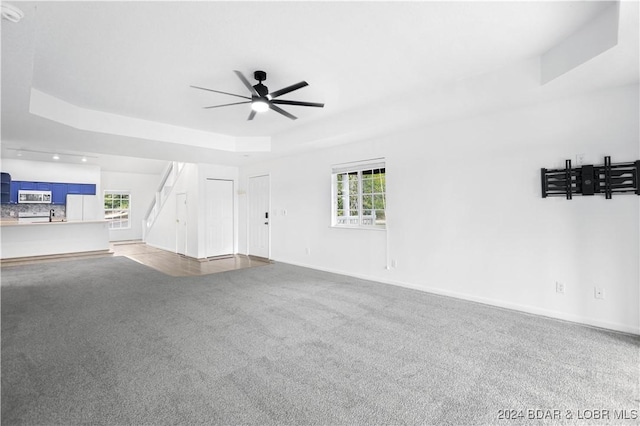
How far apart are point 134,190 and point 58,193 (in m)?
2.30

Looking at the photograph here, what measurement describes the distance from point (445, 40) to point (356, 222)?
337 centimetres

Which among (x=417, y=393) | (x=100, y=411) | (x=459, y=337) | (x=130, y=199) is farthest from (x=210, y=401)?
(x=130, y=199)

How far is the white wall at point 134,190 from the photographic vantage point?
423 inches

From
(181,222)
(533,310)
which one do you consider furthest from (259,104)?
(181,222)

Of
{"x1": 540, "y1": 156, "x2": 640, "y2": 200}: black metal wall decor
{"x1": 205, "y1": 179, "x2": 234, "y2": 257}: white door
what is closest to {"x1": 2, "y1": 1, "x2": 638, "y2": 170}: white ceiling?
{"x1": 540, "y1": 156, "x2": 640, "y2": 200}: black metal wall decor

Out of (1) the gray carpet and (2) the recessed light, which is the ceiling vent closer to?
(2) the recessed light

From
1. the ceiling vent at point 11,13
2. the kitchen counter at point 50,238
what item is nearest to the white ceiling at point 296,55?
the ceiling vent at point 11,13

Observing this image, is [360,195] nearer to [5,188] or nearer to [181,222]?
[181,222]

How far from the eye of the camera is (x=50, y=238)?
7.57 meters

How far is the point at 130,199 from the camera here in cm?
1113

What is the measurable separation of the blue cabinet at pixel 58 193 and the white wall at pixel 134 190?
4.28ft

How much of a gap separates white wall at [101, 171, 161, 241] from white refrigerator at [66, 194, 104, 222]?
100 cm

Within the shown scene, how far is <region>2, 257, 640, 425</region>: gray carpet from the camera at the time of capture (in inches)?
70.7

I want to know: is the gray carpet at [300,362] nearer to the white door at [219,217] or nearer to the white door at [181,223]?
the white door at [219,217]
